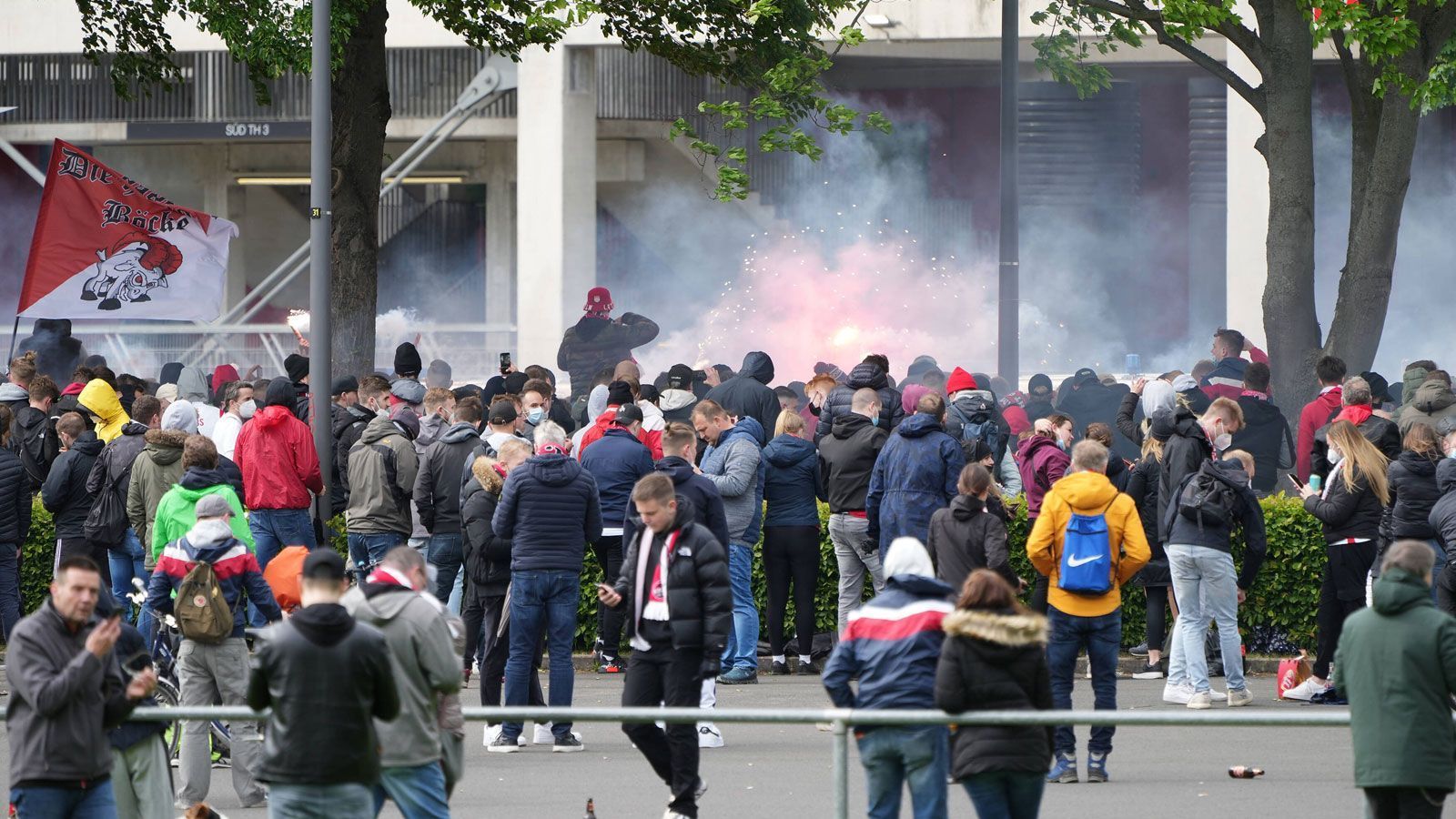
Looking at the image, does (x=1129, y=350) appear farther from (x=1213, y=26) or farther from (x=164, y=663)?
(x=164, y=663)

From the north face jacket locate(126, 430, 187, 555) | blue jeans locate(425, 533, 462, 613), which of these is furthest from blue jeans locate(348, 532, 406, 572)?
the north face jacket locate(126, 430, 187, 555)

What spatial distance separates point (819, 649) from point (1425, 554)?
674cm

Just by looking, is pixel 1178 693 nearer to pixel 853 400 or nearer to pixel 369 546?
pixel 853 400

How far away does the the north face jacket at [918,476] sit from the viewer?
1181cm

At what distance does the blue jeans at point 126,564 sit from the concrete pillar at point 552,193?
14.9 metres

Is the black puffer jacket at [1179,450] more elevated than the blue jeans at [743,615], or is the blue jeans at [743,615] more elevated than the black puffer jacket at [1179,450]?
the black puffer jacket at [1179,450]

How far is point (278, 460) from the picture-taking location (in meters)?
12.8

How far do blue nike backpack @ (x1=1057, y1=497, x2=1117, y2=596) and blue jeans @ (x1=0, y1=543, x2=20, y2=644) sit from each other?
22.7 ft

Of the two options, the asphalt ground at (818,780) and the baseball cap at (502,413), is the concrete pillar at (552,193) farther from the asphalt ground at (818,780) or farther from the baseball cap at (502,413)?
the asphalt ground at (818,780)

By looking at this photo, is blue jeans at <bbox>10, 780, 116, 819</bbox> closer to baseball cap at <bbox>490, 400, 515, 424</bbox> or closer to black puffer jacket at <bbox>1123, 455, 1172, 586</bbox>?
baseball cap at <bbox>490, 400, 515, 424</bbox>

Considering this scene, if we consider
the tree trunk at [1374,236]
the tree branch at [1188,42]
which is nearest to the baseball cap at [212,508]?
the tree branch at [1188,42]

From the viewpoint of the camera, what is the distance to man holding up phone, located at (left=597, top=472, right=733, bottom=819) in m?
8.99

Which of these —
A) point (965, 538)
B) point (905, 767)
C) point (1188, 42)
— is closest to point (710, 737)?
point (965, 538)

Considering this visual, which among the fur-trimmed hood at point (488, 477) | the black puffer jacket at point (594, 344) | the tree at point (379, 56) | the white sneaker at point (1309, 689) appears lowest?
the white sneaker at point (1309, 689)
